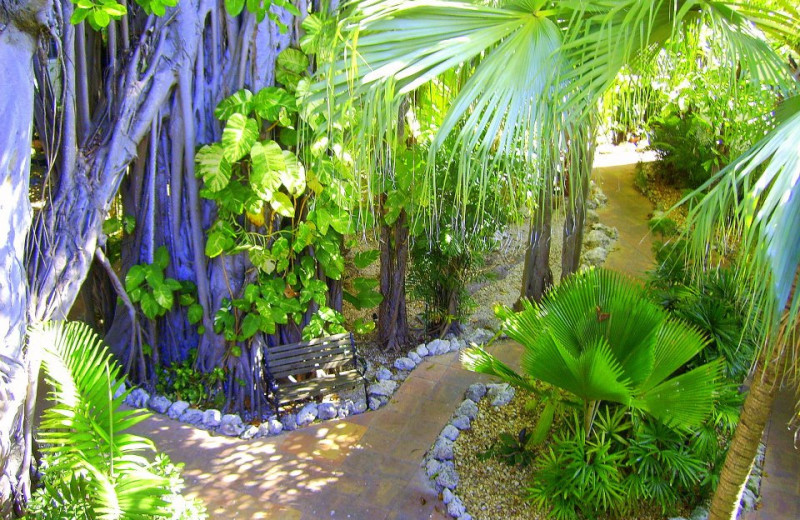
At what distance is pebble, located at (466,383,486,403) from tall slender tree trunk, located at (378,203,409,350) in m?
1.34

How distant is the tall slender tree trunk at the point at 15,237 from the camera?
364 cm

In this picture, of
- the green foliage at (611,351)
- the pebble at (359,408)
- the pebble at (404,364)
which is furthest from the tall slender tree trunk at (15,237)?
the pebble at (404,364)

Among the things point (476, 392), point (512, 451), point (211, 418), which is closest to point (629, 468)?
point (512, 451)

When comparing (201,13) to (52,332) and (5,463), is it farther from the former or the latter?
(5,463)

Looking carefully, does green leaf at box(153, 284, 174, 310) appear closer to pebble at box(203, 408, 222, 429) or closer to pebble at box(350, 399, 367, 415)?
pebble at box(203, 408, 222, 429)

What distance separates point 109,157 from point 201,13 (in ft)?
4.15

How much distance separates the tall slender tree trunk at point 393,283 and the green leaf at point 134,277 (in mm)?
2101

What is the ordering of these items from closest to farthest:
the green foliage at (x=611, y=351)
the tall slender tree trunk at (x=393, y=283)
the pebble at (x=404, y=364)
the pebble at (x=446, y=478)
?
the green foliage at (x=611, y=351), the pebble at (x=446, y=478), the pebble at (x=404, y=364), the tall slender tree trunk at (x=393, y=283)

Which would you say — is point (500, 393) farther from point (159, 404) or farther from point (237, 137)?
point (237, 137)

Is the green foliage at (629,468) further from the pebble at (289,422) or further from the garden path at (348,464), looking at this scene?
the pebble at (289,422)

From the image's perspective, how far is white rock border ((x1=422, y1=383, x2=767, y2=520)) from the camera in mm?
4496

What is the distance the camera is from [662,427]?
4.49 meters

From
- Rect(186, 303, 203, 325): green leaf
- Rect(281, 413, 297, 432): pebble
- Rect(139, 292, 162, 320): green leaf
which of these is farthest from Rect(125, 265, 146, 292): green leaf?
Rect(281, 413, 297, 432): pebble

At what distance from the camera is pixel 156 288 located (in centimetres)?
554
